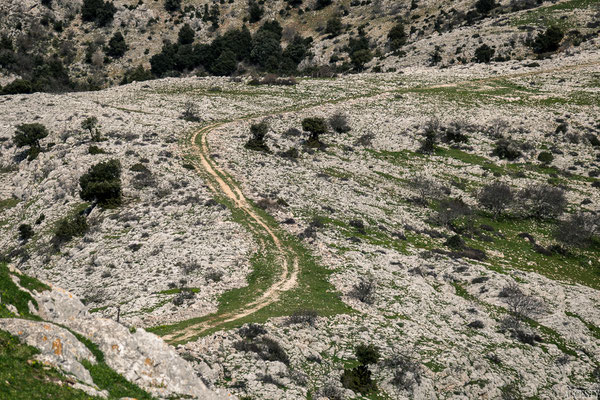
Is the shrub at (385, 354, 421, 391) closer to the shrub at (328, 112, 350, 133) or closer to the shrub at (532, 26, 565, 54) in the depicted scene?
the shrub at (328, 112, 350, 133)

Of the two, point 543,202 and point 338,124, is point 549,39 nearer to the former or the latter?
point 338,124

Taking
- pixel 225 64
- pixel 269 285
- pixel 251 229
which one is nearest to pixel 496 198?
pixel 251 229

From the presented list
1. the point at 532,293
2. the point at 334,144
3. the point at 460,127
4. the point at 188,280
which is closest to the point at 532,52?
the point at 460,127

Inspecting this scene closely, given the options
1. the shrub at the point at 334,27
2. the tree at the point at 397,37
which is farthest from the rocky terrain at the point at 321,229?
the shrub at the point at 334,27

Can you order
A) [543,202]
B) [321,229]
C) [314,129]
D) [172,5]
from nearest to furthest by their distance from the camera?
[321,229] < [543,202] < [314,129] < [172,5]

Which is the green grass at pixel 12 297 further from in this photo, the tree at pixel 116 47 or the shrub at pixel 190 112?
the tree at pixel 116 47
